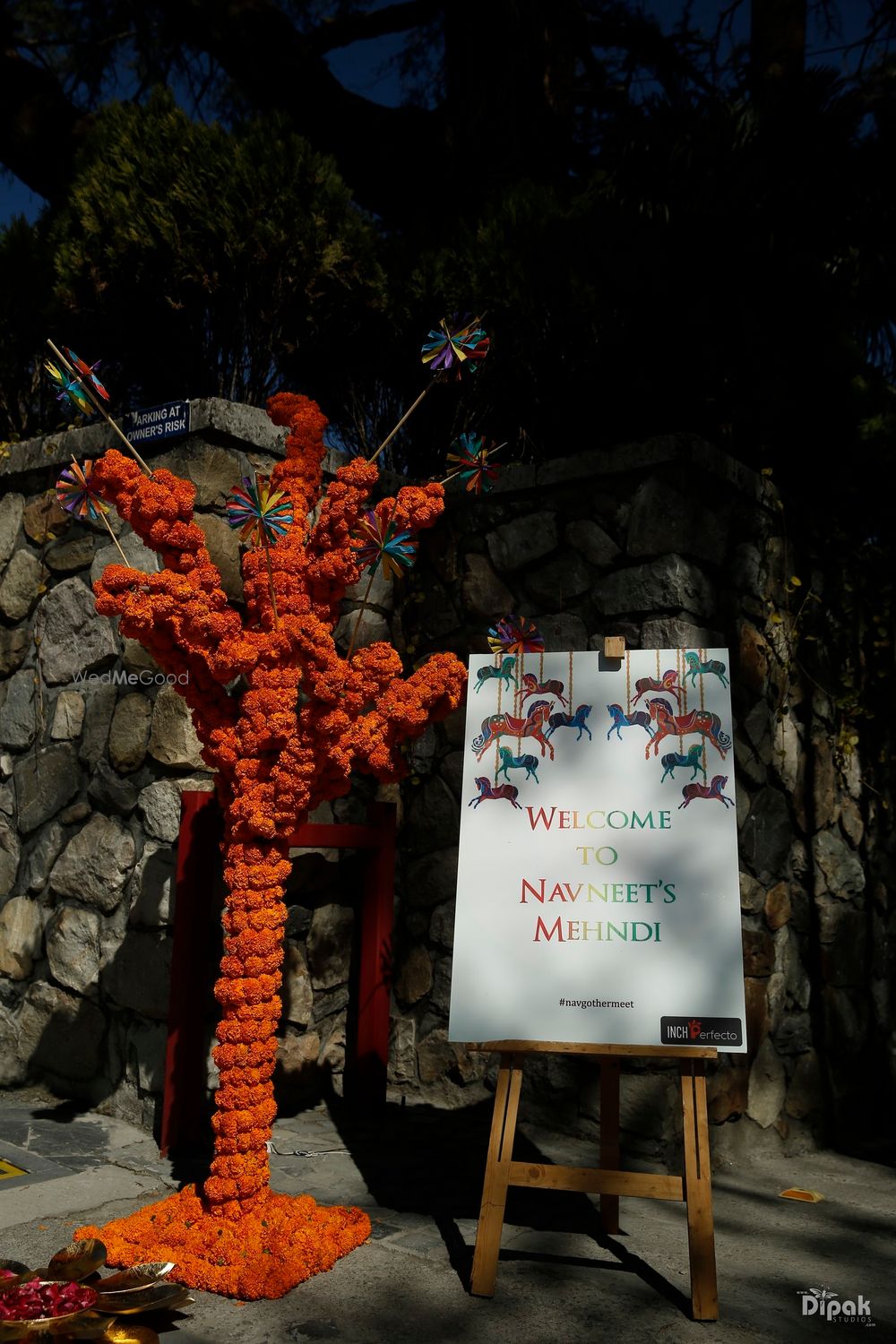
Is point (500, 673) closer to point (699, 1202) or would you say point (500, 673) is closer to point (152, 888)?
point (699, 1202)

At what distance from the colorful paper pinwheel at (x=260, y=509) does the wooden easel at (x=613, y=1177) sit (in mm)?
1302

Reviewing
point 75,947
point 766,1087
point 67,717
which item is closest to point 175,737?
point 67,717

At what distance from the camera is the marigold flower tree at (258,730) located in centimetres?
241

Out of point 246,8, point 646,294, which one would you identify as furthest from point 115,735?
point 246,8

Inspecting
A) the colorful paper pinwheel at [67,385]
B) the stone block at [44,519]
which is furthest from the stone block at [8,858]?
the colorful paper pinwheel at [67,385]

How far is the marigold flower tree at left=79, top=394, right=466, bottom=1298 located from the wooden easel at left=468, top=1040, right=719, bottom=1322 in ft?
1.21

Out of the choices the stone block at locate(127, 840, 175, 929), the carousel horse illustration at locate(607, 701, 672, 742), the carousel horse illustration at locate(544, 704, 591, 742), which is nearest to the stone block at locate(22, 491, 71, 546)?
the stone block at locate(127, 840, 175, 929)

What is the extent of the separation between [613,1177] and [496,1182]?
0.26m

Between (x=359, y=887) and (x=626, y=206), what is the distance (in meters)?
2.84

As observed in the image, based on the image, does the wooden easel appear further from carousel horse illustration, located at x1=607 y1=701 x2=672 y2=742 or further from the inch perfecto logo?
carousel horse illustration, located at x1=607 y1=701 x2=672 y2=742

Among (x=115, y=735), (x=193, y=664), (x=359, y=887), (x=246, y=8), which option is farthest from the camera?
(x=246, y=8)

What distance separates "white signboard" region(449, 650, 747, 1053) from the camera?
2512mm

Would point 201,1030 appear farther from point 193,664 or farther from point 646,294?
point 646,294

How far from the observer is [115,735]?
3639mm
